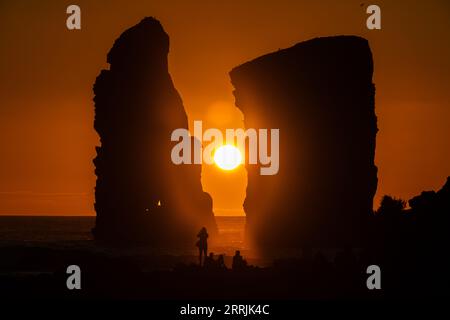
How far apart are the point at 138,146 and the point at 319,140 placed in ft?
A: 73.7

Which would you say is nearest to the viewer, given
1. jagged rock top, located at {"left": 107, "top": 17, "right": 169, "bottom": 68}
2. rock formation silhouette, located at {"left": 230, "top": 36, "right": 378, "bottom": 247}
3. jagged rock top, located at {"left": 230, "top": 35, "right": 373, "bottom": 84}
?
rock formation silhouette, located at {"left": 230, "top": 36, "right": 378, "bottom": 247}

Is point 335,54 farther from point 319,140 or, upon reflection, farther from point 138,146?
point 138,146

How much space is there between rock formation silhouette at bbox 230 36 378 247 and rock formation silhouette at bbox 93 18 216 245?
15.8 metres

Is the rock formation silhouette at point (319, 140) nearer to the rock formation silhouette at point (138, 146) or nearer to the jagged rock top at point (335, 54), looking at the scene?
the jagged rock top at point (335, 54)

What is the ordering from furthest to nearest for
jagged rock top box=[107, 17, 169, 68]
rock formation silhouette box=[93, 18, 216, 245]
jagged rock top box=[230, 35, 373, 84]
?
jagged rock top box=[107, 17, 169, 68], rock formation silhouette box=[93, 18, 216, 245], jagged rock top box=[230, 35, 373, 84]

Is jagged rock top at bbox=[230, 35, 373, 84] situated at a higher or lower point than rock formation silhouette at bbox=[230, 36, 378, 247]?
higher

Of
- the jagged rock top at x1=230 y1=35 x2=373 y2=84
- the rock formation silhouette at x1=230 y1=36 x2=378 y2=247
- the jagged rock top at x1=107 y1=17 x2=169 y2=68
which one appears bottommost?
the rock formation silhouette at x1=230 y1=36 x2=378 y2=247

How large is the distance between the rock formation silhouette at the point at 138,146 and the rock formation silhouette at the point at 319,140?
15.8 meters

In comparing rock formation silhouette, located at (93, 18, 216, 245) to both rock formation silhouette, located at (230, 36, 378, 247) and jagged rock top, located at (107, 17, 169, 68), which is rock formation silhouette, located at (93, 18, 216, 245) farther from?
rock formation silhouette, located at (230, 36, 378, 247)

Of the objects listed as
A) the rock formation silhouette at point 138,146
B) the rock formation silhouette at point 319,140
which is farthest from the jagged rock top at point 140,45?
the rock formation silhouette at point 319,140

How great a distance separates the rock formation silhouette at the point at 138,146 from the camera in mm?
86250

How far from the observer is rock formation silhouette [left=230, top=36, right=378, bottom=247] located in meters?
71.7

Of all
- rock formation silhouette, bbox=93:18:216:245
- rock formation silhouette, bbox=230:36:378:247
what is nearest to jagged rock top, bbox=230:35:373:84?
rock formation silhouette, bbox=230:36:378:247
